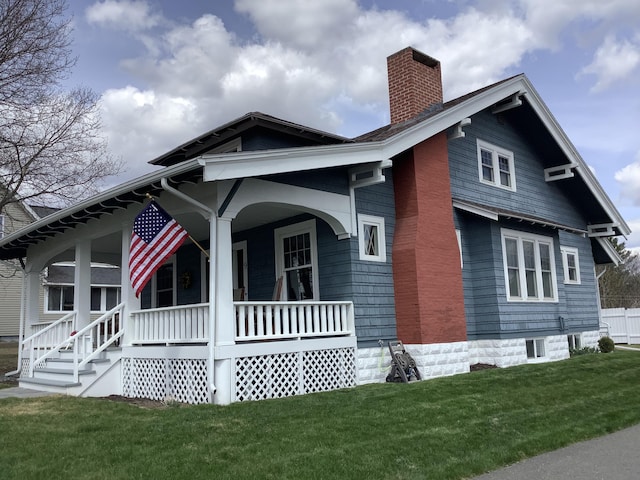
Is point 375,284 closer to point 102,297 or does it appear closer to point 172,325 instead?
point 172,325

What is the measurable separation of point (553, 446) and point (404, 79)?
33.0 ft

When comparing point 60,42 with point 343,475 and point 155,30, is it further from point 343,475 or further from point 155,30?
point 343,475

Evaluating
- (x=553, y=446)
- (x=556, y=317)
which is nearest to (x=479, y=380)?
(x=553, y=446)

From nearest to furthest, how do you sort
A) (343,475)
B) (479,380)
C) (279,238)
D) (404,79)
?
(343,475) → (479,380) → (279,238) → (404,79)

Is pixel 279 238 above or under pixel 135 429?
above

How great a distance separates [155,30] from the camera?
620 inches

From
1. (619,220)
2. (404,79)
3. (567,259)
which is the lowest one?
(567,259)

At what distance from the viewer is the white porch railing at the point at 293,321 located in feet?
32.0

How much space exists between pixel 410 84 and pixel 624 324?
16.9m

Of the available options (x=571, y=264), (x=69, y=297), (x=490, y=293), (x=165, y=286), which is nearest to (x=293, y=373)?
(x=490, y=293)

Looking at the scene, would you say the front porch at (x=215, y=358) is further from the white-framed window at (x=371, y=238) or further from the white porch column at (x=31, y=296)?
the white porch column at (x=31, y=296)

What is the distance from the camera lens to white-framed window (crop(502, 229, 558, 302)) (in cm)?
1451

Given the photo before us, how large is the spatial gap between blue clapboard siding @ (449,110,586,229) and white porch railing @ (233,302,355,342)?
4590 millimetres

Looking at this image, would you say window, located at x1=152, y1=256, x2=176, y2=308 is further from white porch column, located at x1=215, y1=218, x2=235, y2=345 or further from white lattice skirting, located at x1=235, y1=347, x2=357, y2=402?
white porch column, located at x1=215, y1=218, x2=235, y2=345
